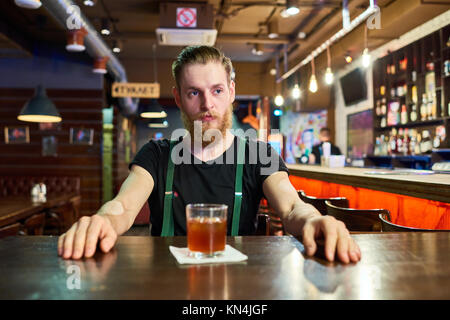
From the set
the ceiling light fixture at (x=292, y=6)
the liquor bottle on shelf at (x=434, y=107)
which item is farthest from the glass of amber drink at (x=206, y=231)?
the liquor bottle on shelf at (x=434, y=107)

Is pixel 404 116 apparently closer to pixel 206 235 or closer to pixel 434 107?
pixel 434 107

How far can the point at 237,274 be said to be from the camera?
0.80 m

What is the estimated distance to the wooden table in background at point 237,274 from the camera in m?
0.69

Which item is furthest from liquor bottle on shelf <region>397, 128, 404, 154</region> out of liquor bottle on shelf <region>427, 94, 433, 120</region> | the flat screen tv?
the flat screen tv

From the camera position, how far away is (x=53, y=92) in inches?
317

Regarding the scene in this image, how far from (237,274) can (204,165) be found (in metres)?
0.94

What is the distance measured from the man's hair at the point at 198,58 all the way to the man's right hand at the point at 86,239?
86cm

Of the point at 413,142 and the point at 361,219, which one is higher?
the point at 413,142

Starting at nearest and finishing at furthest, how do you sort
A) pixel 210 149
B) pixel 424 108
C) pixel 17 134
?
pixel 210 149
pixel 424 108
pixel 17 134

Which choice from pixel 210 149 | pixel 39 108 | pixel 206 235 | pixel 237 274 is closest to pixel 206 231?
pixel 206 235

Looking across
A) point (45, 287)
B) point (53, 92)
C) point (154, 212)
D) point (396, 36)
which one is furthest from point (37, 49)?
point (45, 287)

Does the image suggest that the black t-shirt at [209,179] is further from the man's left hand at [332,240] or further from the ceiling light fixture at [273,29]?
the ceiling light fixture at [273,29]

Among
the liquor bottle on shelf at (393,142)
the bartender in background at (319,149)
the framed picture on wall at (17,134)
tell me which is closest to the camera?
the liquor bottle on shelf at (393,142)

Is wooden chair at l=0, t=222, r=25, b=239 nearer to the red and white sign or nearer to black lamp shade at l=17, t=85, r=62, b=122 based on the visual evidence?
black lamp shade at l=17, t=85, r=62, b=122
